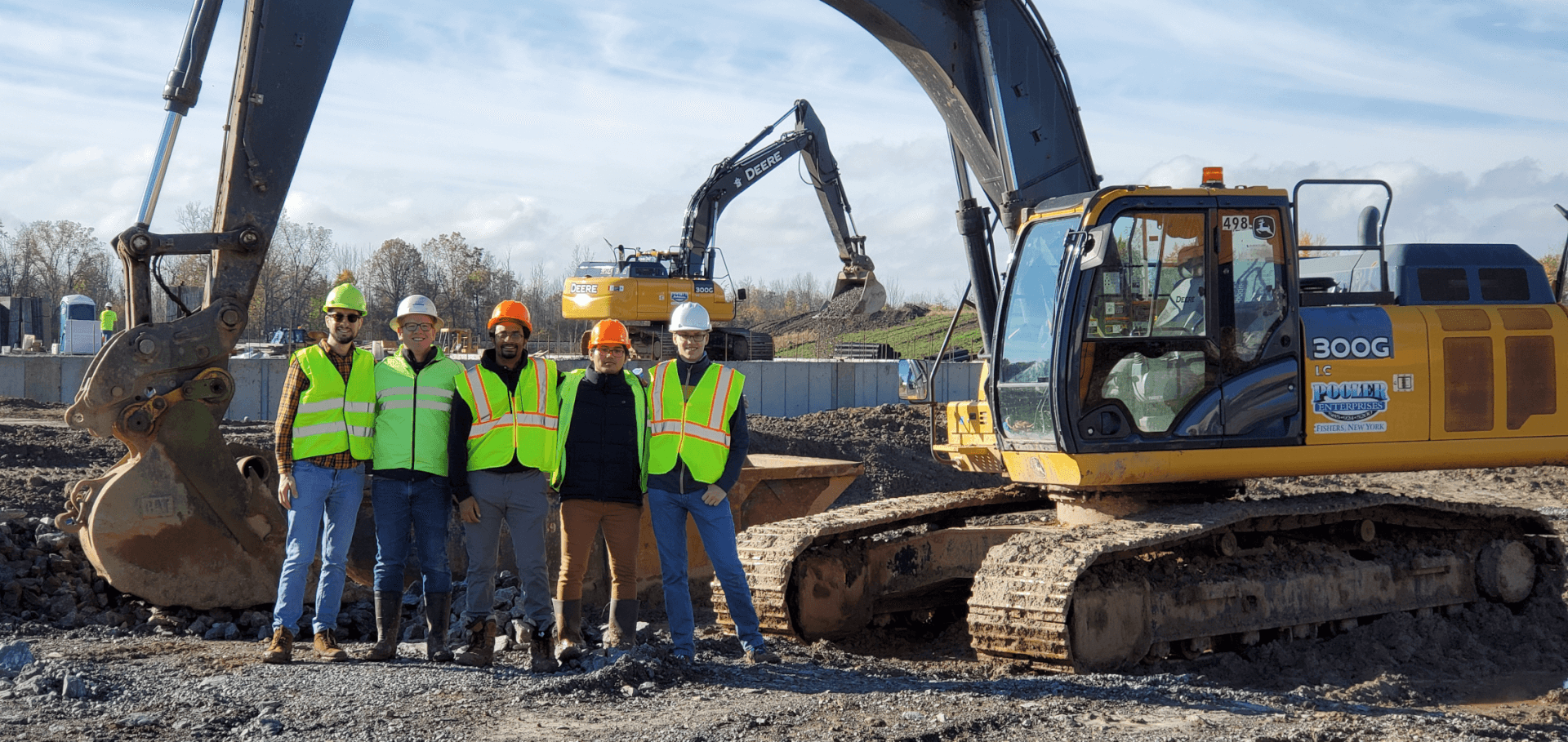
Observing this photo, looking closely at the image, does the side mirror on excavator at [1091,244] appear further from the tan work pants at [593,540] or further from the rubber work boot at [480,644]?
the rubber work boot at [480,644]

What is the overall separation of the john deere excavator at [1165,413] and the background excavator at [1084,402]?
2 centimetres

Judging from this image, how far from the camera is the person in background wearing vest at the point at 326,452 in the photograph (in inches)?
221

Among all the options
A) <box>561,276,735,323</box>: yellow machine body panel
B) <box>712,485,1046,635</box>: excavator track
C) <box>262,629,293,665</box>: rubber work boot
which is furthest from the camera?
<box>561,276,735,323</box>: yellow machine body panel

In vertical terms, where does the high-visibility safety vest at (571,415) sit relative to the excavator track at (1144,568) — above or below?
above

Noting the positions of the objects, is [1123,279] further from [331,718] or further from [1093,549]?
[331,718]

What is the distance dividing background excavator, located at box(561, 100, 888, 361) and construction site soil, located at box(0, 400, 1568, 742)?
13.8 m

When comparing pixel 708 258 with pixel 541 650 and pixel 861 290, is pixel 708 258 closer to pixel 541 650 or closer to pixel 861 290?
pixel 861 290

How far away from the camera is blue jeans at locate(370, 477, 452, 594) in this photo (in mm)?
5660

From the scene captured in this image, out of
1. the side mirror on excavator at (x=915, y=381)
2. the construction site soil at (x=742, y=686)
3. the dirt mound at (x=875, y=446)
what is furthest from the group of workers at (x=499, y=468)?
the dirt mound at (x=875, y=446)

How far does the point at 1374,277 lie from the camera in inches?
283

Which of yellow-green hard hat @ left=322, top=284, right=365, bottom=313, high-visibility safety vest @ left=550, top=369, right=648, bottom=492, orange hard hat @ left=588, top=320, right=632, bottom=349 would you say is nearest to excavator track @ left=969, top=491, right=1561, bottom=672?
high-visibility safety vest @ left=550, top=369, right=648, bottom=492

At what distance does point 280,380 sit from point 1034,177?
16.0 m

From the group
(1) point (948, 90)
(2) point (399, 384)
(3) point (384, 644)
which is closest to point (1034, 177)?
(1) point (948, 90)

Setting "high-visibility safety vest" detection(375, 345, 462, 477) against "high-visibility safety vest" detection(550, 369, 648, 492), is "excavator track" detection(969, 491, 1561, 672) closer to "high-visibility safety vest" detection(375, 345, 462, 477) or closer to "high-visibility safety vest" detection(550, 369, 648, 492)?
"high-visibility safety vest" detection(550, 369, 648, 492)
